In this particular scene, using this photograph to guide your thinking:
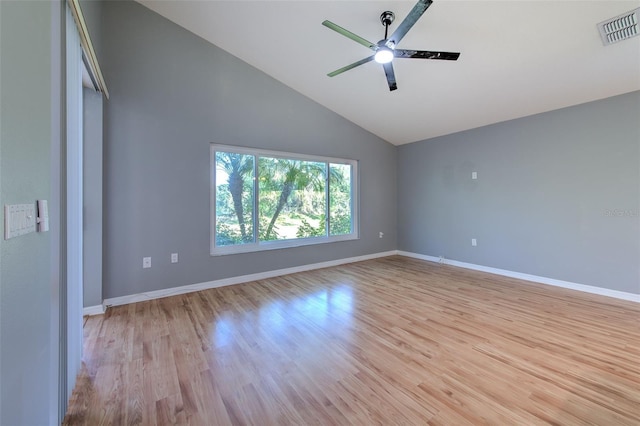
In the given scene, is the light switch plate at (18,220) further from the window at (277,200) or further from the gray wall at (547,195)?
the gray wall at (547,195)

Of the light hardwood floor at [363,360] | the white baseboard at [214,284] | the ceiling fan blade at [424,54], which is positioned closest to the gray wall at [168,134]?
the white baseboard at [214,284]

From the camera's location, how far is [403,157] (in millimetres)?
5543

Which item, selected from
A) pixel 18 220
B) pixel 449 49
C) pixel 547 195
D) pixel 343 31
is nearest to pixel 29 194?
pixel 18 220

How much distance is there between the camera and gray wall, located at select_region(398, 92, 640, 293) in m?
3.05

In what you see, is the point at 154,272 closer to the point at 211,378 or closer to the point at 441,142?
the point at 211,378

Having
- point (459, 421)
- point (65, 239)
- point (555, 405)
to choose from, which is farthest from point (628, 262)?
point (65, 239)

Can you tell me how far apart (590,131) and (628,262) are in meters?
1.68

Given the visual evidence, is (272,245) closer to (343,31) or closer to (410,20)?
(343,31)

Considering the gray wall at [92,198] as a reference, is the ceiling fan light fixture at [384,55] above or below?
above

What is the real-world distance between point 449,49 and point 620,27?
1345mm

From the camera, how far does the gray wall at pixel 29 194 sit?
→ 2.51 ft

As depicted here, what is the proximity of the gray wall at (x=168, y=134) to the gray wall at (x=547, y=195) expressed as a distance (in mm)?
3036

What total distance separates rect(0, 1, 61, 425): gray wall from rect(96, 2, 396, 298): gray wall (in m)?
1.90

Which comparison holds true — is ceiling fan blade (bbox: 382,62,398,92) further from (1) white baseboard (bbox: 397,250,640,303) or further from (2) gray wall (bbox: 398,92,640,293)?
(1) white baseboard (bbox: 397,250,640,303)
